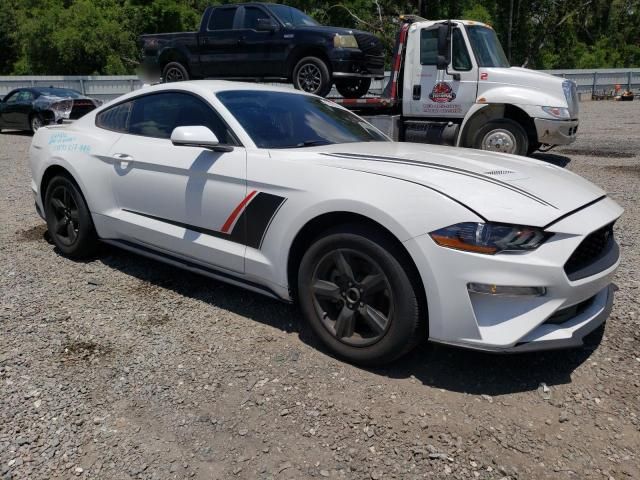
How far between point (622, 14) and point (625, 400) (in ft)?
165

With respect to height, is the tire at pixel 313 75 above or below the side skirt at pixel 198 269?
above

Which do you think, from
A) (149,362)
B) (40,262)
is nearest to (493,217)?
(149,362)

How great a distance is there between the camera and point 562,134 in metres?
8.82

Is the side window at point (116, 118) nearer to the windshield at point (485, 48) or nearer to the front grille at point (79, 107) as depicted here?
the windshield at point (485, 48)

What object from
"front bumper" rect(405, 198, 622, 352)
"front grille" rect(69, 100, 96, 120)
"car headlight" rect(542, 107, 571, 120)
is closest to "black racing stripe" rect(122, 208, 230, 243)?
"front bumper" rect(405, 198, 622, 352)

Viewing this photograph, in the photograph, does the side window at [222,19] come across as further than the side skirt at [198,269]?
Yes

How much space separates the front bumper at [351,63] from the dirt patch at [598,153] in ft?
14.6

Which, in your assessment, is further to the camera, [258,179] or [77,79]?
[77,79]

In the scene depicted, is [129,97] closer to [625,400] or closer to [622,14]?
[625,400]

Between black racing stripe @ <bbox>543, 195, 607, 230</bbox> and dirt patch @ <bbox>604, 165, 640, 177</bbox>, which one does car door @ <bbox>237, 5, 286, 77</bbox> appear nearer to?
dirt patch @ <bbox>604, 165, 640, 177</bbox>

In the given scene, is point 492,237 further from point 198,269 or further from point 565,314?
point 198,269

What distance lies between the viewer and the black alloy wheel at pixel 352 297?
2.95 meters

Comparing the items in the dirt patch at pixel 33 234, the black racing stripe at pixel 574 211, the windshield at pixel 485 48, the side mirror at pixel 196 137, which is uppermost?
the windshield at pixel 485 48

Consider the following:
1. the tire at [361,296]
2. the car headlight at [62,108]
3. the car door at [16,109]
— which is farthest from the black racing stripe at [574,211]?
the car door at [16,109]
